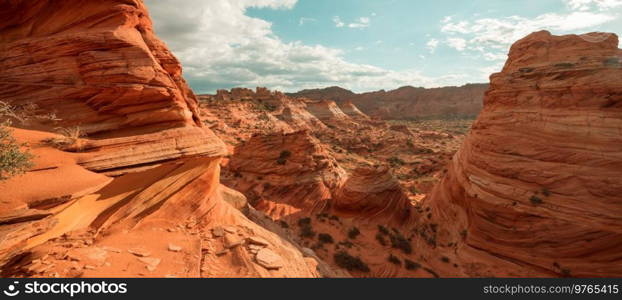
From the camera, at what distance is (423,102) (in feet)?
412

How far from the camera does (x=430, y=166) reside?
3294cm

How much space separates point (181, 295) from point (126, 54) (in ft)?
24.3

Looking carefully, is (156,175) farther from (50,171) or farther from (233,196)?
(233,196)

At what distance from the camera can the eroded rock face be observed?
431 inches

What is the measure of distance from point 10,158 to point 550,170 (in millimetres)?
19180

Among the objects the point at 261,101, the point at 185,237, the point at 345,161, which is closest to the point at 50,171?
the point at 185,237

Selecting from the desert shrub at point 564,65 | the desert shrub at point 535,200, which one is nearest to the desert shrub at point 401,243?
the desert shrub at point 535,200

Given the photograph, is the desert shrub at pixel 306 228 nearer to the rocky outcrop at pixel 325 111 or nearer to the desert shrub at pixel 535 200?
the desert shrub at pixel 535 200

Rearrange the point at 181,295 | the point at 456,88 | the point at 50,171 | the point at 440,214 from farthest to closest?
the point at 456,88 < the point at 440,214 < the point at 50,171 < the point at 181,295

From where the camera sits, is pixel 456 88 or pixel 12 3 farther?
pixel 456 88

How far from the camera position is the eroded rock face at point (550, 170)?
431 inches

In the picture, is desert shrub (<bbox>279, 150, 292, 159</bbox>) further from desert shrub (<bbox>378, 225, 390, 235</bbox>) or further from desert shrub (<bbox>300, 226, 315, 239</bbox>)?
desert shrub (<bbox>378, 225, 390, 235</bbox>)
